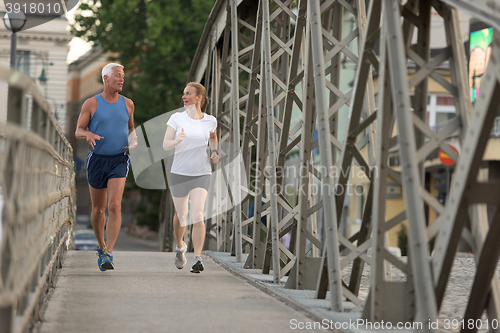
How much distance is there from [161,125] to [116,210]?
22.7 meters

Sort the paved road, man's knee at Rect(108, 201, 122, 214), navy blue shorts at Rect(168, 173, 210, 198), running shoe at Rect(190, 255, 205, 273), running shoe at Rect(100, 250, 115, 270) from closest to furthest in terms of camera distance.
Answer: the paved road, running shoe at Rect(100, 250, 115, 270), man's knee at Rect(108, 201, 122, 214), running shoe at Rect(190, 255, 205, 273), navy blue shorts at Rect(168, 173, 210, 198)

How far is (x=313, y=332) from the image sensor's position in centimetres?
430

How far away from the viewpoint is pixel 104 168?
7270mm

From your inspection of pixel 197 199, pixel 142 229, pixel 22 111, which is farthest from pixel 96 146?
pixel 142 229

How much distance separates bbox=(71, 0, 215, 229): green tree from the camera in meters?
31.5

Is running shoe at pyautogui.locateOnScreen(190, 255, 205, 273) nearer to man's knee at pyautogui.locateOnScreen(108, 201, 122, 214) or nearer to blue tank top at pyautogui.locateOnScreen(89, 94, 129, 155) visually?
man's knee at pyautogui.locateOnScreen(108, 201, 122, 214)

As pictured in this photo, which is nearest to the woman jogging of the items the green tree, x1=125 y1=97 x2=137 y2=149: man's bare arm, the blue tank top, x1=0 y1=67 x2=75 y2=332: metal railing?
x1=125 y1=97 x2=137 y2=149: man's bare arm

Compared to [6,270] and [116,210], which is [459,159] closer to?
[6,270]

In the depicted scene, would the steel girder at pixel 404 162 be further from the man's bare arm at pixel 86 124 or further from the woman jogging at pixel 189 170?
the man's bare arm at pixel 86 124

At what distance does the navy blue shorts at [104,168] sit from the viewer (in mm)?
7273

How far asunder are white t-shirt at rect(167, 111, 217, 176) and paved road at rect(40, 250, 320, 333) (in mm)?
1001

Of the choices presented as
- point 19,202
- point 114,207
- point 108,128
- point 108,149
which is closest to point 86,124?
point 108,128

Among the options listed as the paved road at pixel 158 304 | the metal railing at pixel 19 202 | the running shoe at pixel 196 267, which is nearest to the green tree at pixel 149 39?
the running shoe at pixel 196 267

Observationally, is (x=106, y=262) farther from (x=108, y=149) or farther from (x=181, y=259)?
(x=108, y=149)
